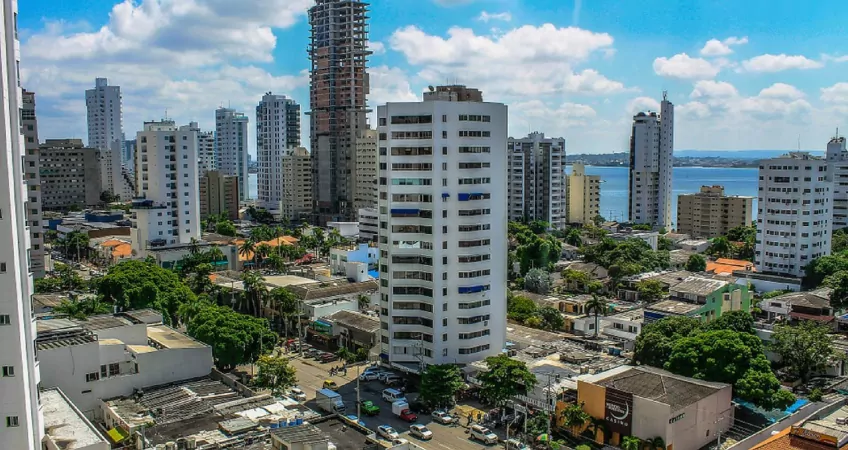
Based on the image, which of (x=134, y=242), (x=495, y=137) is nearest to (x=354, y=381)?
(x=495, y=137)

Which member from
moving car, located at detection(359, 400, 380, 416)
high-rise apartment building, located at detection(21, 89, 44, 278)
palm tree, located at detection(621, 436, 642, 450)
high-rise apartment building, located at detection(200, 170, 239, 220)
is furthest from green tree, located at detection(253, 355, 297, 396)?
high-rise apartment building, located at detection(200, 170, 239, 220)

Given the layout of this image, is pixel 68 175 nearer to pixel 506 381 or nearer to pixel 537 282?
pixel 537 282

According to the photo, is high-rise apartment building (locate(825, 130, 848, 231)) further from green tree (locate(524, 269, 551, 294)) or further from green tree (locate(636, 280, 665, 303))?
green tree (locate(524, 269, 551, 294))

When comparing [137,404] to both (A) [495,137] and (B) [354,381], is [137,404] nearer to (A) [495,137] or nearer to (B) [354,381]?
(B) [354,381]

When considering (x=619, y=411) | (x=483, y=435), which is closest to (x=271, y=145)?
(x=483, y=435)

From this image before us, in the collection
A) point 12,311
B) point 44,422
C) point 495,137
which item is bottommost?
point 44,422

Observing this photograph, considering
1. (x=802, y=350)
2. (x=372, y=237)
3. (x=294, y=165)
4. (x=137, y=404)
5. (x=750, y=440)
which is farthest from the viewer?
(x=294, y=165)

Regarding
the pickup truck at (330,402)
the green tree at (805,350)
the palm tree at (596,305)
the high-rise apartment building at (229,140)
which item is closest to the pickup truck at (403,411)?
the pickup truck at (330,402)
